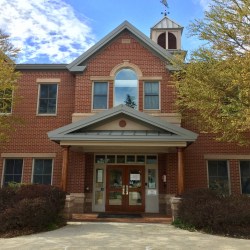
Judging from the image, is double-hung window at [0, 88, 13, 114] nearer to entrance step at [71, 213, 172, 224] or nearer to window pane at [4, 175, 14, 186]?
window pane at [4, 175, 14, 186]

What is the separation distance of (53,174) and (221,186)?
8.52 m

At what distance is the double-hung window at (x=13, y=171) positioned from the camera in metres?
16.5

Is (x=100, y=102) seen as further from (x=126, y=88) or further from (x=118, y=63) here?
(x=118, y=63)

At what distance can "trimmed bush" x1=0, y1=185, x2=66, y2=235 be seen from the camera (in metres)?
10.6

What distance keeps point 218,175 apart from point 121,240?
8.43 meters

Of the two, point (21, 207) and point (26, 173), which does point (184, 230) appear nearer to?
point (21, 207)

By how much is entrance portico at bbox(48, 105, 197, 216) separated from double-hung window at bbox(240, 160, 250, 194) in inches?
141

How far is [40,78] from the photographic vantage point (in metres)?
17.4

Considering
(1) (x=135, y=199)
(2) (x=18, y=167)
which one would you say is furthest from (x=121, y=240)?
(2) (x=18, y=167)

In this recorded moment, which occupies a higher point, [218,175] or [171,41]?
[171,41]

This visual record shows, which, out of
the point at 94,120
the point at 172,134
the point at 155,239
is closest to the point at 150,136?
the point at 172,134

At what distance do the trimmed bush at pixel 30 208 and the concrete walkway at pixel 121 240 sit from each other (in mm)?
594

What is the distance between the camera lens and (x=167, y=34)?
29.5 m

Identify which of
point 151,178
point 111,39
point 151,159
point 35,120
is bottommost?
point 151,178
